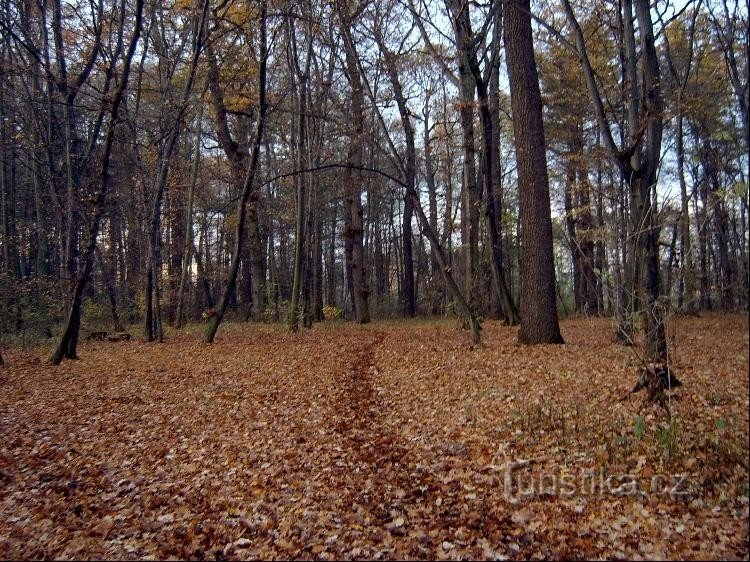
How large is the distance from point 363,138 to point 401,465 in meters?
11.5

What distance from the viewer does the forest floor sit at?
3.40 metres

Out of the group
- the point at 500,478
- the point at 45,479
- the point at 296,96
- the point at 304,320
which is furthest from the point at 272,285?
the point at 500,478

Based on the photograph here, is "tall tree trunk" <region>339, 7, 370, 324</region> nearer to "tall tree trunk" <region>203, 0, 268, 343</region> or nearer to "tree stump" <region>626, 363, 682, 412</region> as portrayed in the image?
"tall tree trunk" <region>203, 0, 268, 343</region>

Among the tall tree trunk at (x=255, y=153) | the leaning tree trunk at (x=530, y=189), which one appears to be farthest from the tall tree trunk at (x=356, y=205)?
the leaning tree trunk at (x=530, y=189)

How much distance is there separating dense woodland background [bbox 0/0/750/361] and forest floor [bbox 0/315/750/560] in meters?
1.17

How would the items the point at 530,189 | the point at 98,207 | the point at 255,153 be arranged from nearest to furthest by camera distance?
the point at 530,189
the point at 98,207
the point at 255,153

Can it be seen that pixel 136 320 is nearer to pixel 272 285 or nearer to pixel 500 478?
pixel 272 285

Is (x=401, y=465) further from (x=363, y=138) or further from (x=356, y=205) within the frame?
(x=356, y=205)

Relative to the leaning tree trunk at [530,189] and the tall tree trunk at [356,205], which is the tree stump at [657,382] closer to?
the leaning tree trunk at [530,189]

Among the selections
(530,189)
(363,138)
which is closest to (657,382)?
(530,189)

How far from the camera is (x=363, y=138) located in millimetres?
14867

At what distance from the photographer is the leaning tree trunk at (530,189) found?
10727mm

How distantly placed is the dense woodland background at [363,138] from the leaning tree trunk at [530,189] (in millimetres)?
47

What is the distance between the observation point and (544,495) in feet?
13.0
